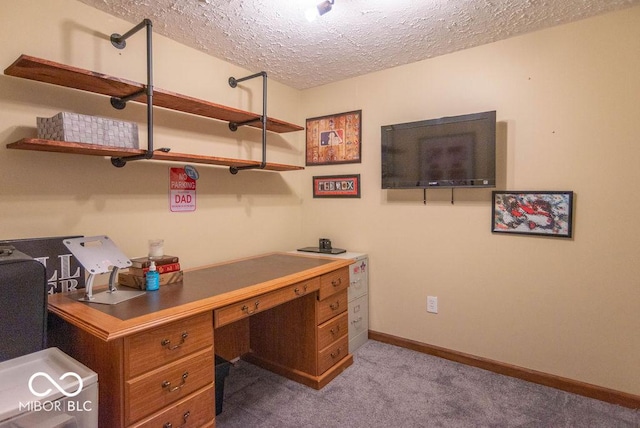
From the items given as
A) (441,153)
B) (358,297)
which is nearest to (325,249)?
(358,297)

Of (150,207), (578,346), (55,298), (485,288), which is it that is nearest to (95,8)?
(150,207)

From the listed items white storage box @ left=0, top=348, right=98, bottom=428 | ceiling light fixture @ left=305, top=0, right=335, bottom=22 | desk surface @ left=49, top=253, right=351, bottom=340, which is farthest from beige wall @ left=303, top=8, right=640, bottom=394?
white storage box @ left=0, top=348, right=98, bottom=428

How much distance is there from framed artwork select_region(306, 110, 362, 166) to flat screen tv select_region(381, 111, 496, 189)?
34 cm

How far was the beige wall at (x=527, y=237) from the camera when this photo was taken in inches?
75.8

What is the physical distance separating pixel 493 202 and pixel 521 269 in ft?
1.55

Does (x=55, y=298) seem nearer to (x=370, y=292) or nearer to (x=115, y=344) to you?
(x=115, y=344)

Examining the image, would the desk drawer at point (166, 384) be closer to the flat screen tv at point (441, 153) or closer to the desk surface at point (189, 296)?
the desk surface at point (189, 296)

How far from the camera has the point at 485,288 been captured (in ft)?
7.72

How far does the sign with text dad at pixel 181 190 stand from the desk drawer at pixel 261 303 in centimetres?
91

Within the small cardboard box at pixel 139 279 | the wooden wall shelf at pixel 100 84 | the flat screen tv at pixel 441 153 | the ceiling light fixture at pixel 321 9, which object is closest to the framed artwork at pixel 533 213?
the flat screen tv at pixel 441 153

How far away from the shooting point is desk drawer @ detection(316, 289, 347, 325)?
2172mm

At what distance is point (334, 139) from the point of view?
300 cm

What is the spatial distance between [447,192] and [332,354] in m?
1.40

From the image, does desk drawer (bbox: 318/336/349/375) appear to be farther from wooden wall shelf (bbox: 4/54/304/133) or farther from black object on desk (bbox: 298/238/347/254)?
wooden wall shelf (bbox: 4/54/304/133)
